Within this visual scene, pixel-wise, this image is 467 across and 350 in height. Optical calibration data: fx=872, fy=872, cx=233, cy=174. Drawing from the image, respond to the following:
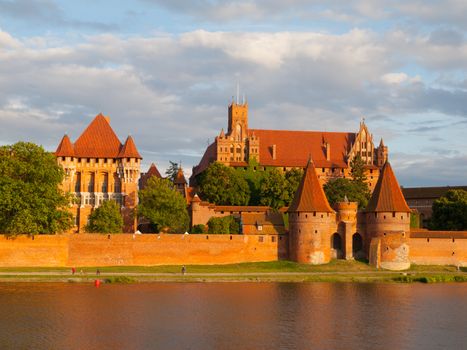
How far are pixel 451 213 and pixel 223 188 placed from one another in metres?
18.7

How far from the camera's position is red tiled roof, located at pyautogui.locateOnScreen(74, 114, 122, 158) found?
71.4 metres

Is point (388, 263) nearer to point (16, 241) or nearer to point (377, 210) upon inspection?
point (377, 210)

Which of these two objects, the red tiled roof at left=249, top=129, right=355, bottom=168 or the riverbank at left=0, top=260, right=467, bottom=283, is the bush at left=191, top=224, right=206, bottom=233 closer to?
the riverbank at left=0, top=260, right=467, bottom=283

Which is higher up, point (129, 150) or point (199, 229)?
point (129, 150)

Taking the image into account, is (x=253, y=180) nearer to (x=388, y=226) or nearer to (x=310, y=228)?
(x=310, y=228)

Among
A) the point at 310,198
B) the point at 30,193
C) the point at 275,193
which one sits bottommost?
the point at 30,193

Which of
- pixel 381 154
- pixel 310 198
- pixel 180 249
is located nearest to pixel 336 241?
pixel 310 198

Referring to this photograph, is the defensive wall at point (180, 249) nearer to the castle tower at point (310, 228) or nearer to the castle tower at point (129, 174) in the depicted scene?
the castle tower at point (310, 228)

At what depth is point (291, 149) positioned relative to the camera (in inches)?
3438

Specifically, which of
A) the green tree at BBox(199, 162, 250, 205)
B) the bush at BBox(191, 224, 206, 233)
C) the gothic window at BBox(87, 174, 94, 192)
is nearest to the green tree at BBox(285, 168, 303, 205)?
the green tree at BBox(199, 162, 250, 205)

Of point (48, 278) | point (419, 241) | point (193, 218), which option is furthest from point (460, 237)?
point (48, 278)

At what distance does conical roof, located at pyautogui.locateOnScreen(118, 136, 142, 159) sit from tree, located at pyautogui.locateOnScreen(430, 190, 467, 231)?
24287mm

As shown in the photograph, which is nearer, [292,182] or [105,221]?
[105,221]

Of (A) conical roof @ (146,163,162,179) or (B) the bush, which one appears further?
(A) conical roof @ (146,163,162,179)
